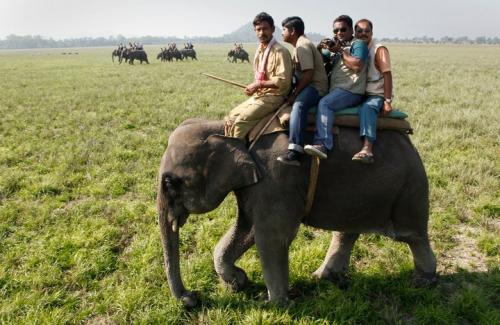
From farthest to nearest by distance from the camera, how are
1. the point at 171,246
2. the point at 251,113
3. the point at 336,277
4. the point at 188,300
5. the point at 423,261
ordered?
the point at 336,277
the point at 423,261
the point at 188,300
the point at 171,246
the point at 251,113

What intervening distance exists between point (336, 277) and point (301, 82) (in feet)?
7.27

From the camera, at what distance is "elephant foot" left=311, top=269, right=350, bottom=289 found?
4426 mm

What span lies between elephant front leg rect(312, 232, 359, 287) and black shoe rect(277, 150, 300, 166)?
1.52 meters

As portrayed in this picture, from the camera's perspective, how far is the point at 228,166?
11.5 ft

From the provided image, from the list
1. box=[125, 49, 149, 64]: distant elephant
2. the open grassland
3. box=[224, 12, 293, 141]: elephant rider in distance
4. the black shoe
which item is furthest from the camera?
box=[125, 49, 149, 64]: distant elephant

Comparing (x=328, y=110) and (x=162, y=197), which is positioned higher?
(x=328, y=110)

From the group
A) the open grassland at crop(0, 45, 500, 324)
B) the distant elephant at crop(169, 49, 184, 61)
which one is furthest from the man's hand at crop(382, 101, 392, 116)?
the distant elephant at crop(169, 49, 184, 61)

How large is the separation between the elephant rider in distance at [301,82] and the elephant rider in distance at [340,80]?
0.10 meters

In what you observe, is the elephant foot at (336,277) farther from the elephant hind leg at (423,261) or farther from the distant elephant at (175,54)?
the distant elephant at (175,54)

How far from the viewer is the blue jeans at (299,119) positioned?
3432mm

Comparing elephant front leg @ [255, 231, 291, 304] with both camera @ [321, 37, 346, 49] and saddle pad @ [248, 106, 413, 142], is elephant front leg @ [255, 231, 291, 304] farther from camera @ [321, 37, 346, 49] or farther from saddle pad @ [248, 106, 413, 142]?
camera @ [321, 37, 346, 49]

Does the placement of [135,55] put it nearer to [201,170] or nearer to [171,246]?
[171,246]

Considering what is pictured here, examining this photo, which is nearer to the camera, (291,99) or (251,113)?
(251,113)

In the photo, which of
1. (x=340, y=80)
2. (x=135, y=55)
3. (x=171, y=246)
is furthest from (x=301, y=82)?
(x=135, y=55)
